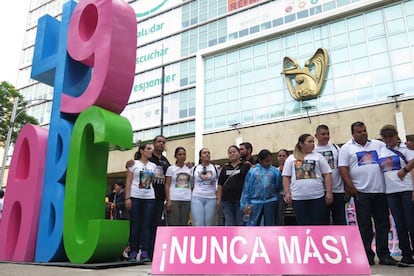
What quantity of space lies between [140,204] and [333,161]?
8.64 feet

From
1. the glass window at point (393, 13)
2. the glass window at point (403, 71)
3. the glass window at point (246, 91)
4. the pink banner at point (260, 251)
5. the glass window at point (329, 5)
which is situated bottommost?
Answer: the pink banner at point (260, 251)

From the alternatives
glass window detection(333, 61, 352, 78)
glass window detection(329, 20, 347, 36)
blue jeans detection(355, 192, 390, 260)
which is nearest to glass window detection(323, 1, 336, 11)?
glass window detection(329, 20, 347, 36)

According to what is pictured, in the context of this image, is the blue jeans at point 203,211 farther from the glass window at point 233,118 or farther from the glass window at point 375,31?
the glass window at point 375,31

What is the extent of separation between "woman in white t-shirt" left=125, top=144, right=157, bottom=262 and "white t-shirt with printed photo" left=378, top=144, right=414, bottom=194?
3.01m

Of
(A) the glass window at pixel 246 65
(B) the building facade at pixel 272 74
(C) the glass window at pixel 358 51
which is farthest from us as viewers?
(A) the glass window at pixel 246 65

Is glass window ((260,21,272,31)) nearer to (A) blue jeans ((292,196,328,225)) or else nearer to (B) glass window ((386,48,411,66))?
(B) glass window ((386,48,411,66))

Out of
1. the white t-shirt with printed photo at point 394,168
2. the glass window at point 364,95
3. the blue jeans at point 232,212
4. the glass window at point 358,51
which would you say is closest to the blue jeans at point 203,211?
the blue jeans at point 232,212

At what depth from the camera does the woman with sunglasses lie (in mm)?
4008

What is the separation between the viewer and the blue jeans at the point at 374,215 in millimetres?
4160

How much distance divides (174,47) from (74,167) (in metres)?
26.4

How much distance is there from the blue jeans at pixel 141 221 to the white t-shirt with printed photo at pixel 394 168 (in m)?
3.02

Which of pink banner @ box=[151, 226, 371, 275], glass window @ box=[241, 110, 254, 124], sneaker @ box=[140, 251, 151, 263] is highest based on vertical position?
glass window @ box=[241, 110, 254, 124]

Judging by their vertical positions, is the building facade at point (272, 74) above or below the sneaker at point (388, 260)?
above

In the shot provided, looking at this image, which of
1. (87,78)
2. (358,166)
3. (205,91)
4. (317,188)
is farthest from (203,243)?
(205,91)
